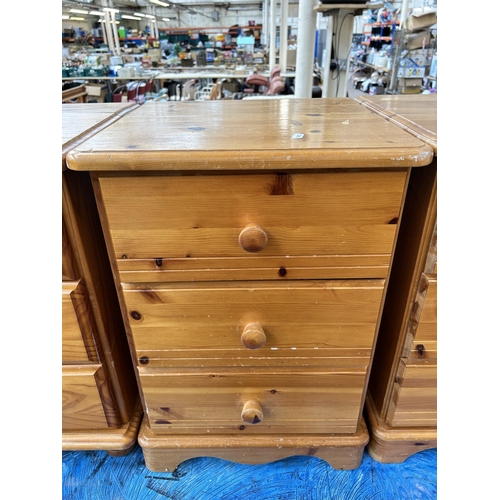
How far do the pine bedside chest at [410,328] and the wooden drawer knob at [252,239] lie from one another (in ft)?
0.95

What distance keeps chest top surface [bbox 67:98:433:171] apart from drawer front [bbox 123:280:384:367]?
0.74 ft

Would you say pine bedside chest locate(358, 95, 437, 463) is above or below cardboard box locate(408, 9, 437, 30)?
below

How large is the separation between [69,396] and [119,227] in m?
0.45

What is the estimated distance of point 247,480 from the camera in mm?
871

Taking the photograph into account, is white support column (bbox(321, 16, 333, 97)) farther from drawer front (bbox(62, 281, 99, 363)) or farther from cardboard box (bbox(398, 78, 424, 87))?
cardboard box (bbox(398, 78, 424, 87))

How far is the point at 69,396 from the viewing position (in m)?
0.80

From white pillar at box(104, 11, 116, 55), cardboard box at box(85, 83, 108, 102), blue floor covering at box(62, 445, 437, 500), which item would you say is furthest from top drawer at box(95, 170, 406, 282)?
white pillar at box(104, 11, 116, 55)

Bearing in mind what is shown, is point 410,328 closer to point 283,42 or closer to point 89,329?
point 89,329

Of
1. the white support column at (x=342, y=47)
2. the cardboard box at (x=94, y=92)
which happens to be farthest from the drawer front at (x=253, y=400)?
the cardboard box at (x=94, y=92)

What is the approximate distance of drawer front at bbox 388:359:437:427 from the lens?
750 mm

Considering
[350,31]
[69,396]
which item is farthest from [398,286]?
[350,31]

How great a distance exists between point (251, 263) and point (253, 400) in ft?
1.11

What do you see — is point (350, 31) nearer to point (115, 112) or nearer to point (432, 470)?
point (115, 112)

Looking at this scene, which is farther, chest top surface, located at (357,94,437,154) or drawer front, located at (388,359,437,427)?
drawer front, located at (388,359,437,427)
